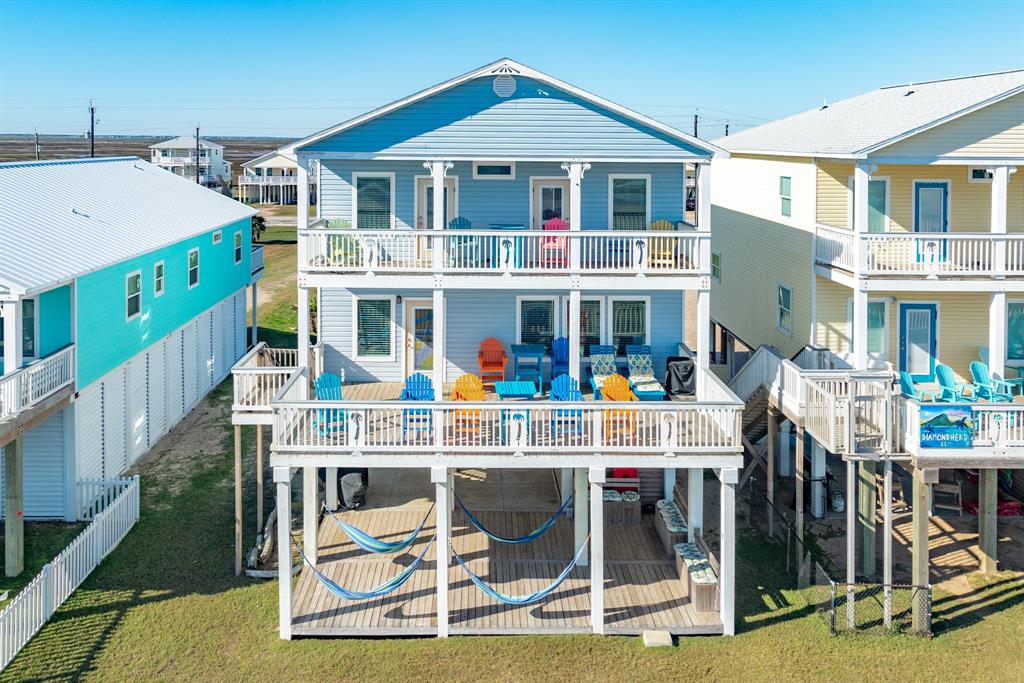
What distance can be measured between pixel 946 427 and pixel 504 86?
10.4 meters

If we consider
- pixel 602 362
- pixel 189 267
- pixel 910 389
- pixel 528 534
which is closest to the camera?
pixel 528 534

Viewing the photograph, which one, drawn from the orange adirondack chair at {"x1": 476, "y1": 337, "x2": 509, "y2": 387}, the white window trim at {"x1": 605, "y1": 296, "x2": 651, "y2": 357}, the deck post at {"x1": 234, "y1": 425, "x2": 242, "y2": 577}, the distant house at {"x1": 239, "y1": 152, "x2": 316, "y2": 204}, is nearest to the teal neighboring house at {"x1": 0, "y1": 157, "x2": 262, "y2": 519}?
the deck post at {"x1": 234, "y1": 425, "x2": 242, "y2": 577}

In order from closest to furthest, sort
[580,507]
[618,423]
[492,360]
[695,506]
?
1. [618,423]
2. [580,507]
3. [695,506]
4. [492,360]

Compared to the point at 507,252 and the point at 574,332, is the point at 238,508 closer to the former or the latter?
the point at 507,252

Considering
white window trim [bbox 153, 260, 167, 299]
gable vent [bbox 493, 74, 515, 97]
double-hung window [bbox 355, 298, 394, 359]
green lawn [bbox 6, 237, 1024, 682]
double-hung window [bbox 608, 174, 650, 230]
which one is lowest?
green lawn [bbox 6, 237, 1024, 682]

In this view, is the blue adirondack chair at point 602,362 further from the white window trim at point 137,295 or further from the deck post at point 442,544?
the white window trim at point 137,295

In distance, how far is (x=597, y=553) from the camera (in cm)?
1758

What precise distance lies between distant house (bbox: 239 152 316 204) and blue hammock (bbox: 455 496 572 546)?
79.3 m

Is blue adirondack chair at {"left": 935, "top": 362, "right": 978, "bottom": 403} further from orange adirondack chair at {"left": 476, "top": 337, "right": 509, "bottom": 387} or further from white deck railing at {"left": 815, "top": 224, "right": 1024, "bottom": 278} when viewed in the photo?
orange adirondack chair at {"left": 476, "top": 337, "right": 509, "bottom": 387}

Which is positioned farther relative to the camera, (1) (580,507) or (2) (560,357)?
(2) (560,357)

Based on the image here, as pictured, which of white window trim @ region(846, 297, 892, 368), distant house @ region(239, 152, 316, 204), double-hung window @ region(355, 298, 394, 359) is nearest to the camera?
double-hung window @ region(355, 298, 394, 359)

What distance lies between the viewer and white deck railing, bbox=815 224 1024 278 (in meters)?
20.7

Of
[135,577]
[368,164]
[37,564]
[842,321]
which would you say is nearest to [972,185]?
[842,321]

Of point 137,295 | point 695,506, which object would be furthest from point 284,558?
point 137,295
